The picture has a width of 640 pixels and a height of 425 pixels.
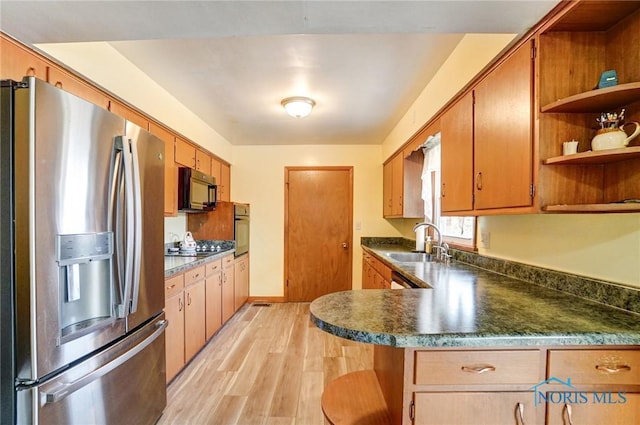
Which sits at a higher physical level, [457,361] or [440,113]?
[440,113]

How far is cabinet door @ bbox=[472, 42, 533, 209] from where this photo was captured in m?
1.24

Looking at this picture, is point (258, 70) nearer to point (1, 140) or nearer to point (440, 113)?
point (440, 113)

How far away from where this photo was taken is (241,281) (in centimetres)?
403

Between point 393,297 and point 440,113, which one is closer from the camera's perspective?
point 393,297

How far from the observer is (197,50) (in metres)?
1.91

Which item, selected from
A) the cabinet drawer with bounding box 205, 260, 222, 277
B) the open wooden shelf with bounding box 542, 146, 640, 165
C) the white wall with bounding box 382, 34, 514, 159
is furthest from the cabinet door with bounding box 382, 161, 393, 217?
the open wooden shelf with bounding box 542, 146, 640, 165

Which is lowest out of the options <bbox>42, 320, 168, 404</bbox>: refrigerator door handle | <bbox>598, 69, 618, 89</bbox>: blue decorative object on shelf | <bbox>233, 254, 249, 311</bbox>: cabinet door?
<bbox>233, 254, 249, 311</bbox>: cabinet door

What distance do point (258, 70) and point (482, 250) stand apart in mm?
2141

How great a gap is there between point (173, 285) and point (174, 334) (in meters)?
0.38

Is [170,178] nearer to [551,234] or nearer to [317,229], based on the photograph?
[317,229]

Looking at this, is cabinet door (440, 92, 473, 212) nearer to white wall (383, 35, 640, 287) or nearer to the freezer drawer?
white wall (383, 35, 640, 287)

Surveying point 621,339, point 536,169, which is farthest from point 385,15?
point 621,339

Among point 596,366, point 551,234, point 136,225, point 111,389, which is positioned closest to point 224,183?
point 136,225

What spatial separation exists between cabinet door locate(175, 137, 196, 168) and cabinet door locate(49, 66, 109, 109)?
0.97 meters
